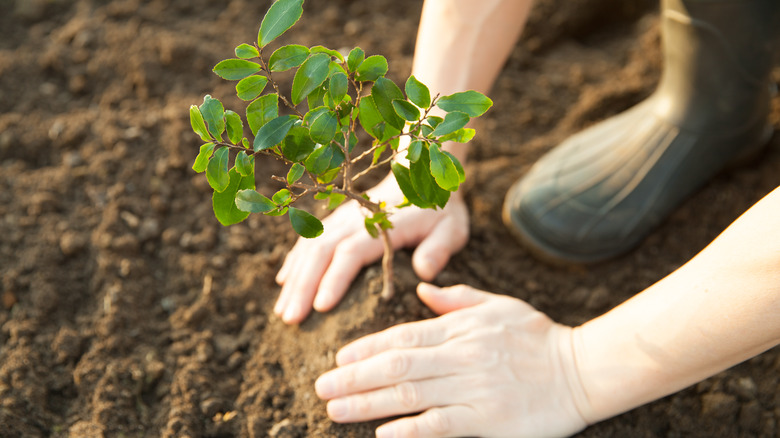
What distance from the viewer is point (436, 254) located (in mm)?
1627

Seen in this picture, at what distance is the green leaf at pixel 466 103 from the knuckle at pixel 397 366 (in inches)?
24.3

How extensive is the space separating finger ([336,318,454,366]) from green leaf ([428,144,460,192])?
542mm

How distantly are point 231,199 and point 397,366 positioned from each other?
0.56 metres

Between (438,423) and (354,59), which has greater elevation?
(354,59)

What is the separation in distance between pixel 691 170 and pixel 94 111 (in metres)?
1.89

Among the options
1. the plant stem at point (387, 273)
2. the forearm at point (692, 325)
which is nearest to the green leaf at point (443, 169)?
the plant stem at point (387, 273)

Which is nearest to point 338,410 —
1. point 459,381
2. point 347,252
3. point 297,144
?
point 459,381

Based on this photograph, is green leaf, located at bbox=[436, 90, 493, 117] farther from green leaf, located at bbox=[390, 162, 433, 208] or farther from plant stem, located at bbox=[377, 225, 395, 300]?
plant stem, located at bbox=[377, 225, 395, 300]

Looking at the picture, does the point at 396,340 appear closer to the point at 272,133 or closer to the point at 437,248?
the point at 437,248

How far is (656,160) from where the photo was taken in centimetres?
182

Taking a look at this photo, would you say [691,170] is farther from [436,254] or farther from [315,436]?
[315,436]

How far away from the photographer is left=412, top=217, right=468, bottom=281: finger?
1604 mm

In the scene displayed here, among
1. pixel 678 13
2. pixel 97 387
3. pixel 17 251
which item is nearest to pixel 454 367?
pixel 97 387

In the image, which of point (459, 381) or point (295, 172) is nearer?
point (295, 172)
